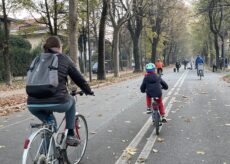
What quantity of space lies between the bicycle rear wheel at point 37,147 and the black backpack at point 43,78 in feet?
1.46

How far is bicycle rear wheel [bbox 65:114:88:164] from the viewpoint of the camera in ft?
19.6

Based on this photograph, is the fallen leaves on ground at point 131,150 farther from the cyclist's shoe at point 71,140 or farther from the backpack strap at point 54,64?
the backpack strap at point 54,64

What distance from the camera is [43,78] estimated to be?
5004 mm

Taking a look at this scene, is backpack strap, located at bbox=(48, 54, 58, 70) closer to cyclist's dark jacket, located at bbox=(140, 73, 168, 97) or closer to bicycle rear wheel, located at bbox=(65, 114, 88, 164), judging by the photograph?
bicycle rear wheel, located at bbox=(65, 114, 88, 164)

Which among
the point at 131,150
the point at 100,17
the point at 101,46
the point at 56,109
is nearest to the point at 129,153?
the point at 131,150

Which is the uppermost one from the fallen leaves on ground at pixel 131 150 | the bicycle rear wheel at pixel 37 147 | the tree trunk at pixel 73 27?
the tree trunk at pixel 73 27

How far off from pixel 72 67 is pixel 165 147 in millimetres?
2864

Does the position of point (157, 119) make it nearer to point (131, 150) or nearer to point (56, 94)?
point (131, 150)

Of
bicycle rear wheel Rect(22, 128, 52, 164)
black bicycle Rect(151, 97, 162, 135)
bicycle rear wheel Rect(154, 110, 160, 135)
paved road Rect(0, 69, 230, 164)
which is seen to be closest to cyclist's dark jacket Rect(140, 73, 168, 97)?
black bicycle Rect(151, 97, 162, 135)

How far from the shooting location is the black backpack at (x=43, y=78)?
196 inches

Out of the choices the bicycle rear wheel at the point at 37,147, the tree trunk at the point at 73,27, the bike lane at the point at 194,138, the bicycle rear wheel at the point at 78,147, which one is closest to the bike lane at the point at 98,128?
the bicycle rear wheel at the point at 78,147

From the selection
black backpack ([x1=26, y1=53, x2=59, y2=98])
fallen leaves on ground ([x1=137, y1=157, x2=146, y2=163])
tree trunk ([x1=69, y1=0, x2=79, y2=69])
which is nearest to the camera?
black backpack ([x1=26, y1=53, x2=59, y2=98])

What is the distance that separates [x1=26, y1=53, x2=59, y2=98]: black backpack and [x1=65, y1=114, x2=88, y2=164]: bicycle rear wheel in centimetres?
113

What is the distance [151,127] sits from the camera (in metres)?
9.62
